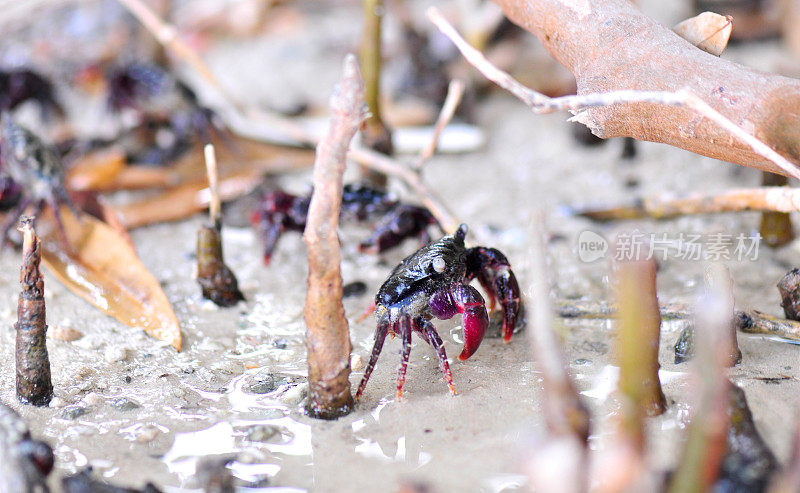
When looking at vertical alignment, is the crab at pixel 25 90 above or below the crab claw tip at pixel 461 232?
above

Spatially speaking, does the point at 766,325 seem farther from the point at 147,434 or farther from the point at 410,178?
the point at 147,434

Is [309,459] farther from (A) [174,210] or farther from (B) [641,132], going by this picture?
(A) [174,210]

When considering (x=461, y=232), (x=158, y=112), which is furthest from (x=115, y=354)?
(x=158, y=112)

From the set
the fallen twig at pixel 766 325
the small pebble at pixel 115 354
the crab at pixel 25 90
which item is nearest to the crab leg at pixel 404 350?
the small pebble at pixel 115 354

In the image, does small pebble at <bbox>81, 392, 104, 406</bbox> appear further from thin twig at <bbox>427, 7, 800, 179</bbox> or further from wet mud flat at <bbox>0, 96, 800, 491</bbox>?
thin twig at <bbox>427, 7, 800, 179</bbox>

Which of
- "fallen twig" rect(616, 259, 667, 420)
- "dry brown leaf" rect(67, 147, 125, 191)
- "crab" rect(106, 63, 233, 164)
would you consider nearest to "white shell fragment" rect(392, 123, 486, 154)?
"crab" rect(106, 63, 233, 164)

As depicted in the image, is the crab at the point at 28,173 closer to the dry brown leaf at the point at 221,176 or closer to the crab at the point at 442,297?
the dry brown leaf at the point at 221,176
